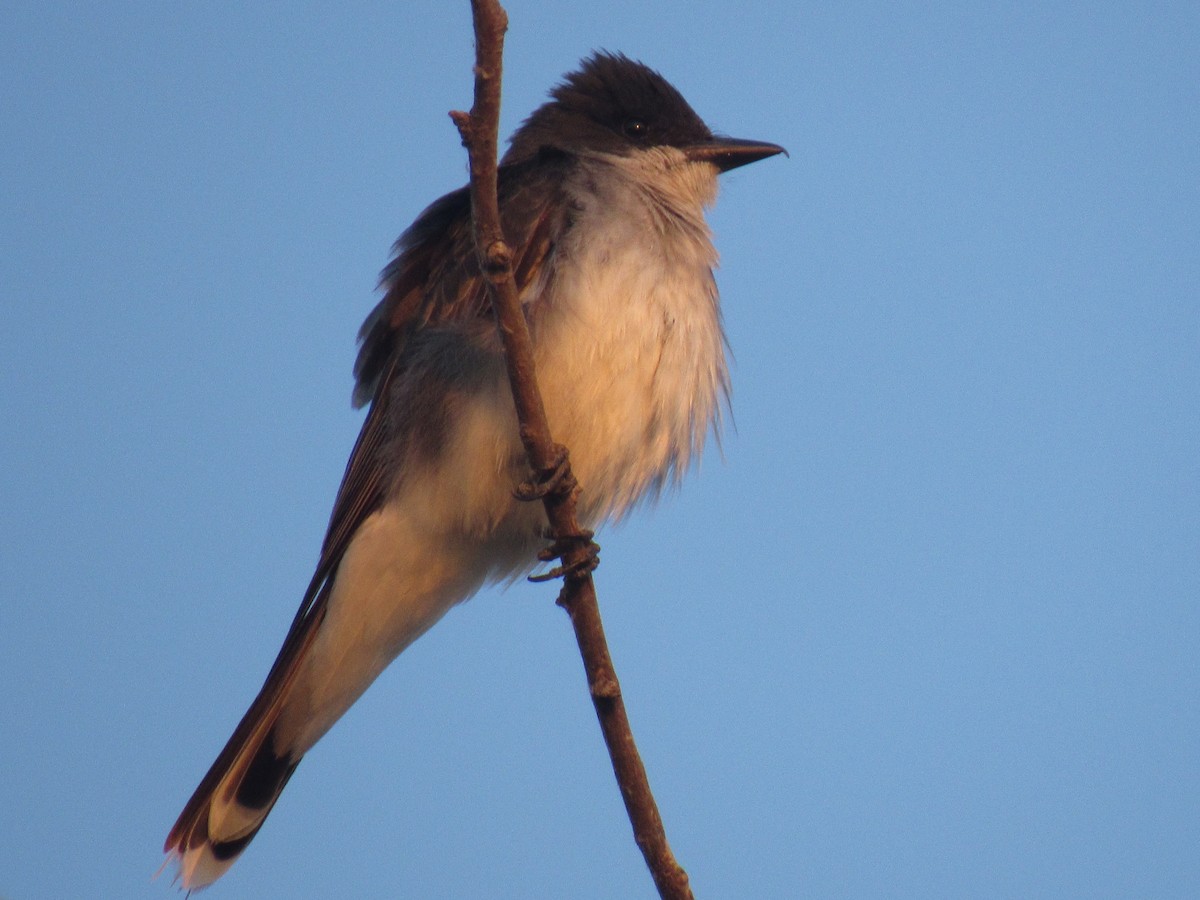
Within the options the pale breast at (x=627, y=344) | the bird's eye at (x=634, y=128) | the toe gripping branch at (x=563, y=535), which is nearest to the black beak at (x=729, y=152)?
the bird's eye at (x=634, y=128)

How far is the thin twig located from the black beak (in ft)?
8.62

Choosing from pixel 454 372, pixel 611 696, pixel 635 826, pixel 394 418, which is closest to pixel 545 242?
pixel 454 372

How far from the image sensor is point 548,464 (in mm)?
4332

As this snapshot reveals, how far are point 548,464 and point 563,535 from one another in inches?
15.6

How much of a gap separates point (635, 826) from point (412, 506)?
1.86 m

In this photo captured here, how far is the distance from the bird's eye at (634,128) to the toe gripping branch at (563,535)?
8.76 feet

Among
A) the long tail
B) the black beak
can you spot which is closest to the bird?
the long tail

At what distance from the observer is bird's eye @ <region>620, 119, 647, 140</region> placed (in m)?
6.73

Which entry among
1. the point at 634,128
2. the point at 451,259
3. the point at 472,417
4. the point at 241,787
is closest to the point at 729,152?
the point at 634,128

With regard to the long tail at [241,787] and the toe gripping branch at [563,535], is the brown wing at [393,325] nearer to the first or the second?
the long tail at [241,787]

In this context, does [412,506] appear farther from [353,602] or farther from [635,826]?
[635,826]

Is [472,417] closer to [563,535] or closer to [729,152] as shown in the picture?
[563,535]

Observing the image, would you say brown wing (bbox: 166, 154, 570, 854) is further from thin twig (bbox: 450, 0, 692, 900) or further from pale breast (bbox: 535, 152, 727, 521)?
thin twig (bbox: 450, 0, 692, 900)

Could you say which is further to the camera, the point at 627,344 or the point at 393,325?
the point at 393,325
